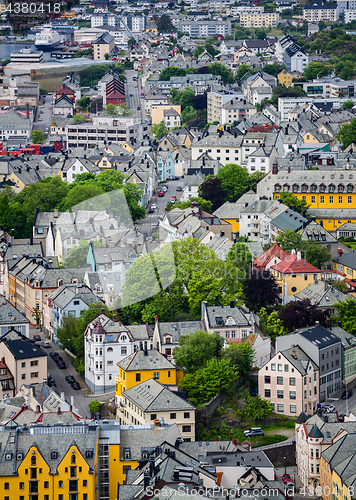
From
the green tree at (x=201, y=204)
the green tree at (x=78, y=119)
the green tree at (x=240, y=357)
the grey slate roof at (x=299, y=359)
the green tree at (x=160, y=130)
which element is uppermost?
the grey slate roof at (x=299, y=359)

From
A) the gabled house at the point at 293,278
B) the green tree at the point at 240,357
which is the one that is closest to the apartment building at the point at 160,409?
the green tree at the point at 240,357

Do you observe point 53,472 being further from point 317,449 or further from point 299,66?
point 299,66

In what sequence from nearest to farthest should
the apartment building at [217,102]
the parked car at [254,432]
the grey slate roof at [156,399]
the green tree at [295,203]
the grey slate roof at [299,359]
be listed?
the grey slate roof at [156,399], the parked car at [254,432], the grey slate roof at [299,359], the green tree at [295,203], the apartment building at [217,102]

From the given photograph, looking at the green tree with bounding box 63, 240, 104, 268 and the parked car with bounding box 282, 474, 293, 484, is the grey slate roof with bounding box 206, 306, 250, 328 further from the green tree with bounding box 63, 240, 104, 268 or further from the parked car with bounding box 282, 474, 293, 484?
the green tree with bounding box 63, 240, 104, 268

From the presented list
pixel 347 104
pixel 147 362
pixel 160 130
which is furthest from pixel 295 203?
pixel 160 130

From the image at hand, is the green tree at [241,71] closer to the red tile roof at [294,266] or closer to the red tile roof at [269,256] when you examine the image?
the red tile roof at [269,256]

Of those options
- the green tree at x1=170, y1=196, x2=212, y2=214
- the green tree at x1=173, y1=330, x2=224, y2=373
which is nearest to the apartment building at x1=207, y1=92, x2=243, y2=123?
the green tree at x1=170, y1=196, x2=212, y2=214
